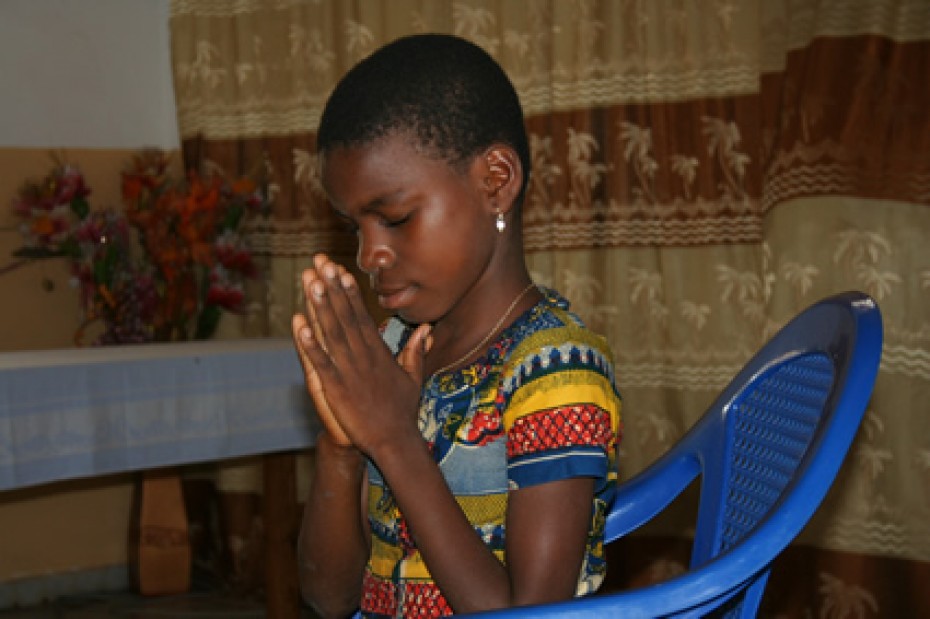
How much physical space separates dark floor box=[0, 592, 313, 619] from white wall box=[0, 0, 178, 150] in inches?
63.6

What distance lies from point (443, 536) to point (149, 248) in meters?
2.88

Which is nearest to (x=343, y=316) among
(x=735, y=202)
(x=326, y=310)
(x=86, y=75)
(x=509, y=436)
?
(x=326, y=310)

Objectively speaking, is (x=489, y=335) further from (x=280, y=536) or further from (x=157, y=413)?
(x=280, y=536)

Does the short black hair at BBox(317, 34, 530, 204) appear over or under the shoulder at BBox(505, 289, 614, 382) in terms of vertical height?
over

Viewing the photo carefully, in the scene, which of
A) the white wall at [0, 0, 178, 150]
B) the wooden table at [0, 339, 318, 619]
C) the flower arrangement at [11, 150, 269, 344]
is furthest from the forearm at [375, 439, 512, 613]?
the white wall at [0, 0, 178, 150]

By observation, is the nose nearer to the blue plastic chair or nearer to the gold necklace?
the gold necklace

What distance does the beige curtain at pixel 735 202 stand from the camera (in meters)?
2.84

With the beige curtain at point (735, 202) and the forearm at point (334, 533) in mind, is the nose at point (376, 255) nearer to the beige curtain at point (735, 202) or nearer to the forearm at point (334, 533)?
the forearm at point (334, 533)

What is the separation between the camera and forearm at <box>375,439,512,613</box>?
1.30 meters

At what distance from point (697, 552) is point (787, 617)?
5.35ft

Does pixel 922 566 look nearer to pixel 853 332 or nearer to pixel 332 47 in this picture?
pixel 853 332

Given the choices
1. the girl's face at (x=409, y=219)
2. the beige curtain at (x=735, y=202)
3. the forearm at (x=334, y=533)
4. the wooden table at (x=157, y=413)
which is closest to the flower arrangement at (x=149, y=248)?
the wooden table at (x=157, y=413)

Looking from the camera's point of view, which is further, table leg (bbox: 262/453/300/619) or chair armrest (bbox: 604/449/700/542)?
table leg (bbox: 262/453/300/619)

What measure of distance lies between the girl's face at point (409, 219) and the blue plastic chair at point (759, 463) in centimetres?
42
